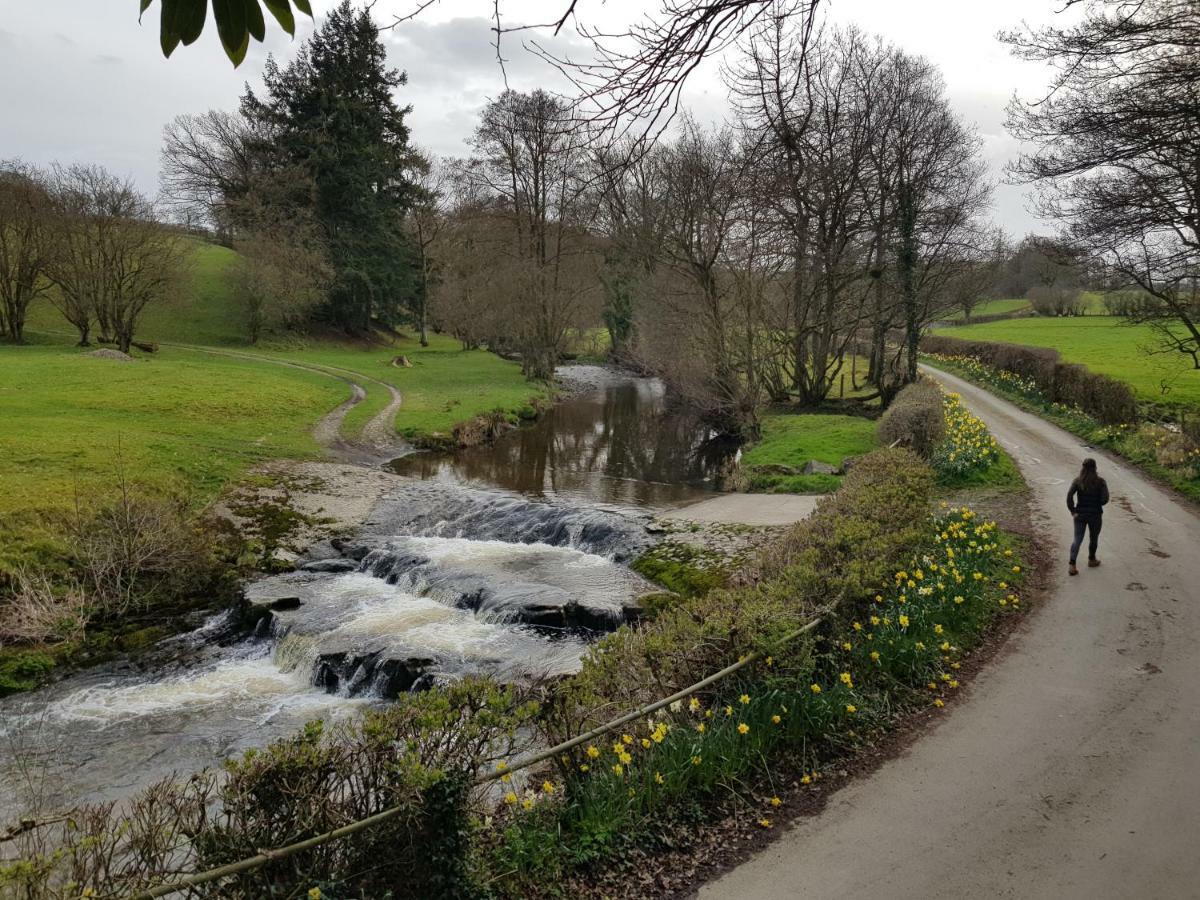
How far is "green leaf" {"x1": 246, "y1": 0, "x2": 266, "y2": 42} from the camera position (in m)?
2.08

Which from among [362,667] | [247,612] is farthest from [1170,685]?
[247,612]

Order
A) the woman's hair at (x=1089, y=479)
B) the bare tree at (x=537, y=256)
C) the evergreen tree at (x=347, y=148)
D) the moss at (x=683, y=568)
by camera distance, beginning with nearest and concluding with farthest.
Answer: the woman's hair at (x=1089, y=479)
the moss at (x=683, y=568)
the bare tree at (x=537, y=256)
the evergreen tree at (x=347, y=148)

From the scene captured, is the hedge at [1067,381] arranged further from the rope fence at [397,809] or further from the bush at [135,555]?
the bush at [135,555]

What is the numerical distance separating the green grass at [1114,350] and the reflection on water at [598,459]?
1284 centimetres

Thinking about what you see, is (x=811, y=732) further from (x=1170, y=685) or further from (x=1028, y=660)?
(x=1170, y=685)

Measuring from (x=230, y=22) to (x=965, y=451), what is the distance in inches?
717

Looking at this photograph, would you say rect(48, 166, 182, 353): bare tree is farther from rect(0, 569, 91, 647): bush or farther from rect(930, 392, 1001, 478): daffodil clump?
rect(930, 392, 1001, 478): daffodil clump

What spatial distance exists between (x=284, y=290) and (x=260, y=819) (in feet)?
137

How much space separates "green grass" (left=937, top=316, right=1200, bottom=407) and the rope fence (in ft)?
63.9

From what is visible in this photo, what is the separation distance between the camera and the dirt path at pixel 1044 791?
4715 mm

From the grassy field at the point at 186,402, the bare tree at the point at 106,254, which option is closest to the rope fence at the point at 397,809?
the grassy field at the point at 186,402

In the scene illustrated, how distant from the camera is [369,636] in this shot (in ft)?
33.0

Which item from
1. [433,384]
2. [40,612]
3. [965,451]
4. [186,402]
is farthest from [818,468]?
[433,384]

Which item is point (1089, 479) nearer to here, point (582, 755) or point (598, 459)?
point (582, 755)
